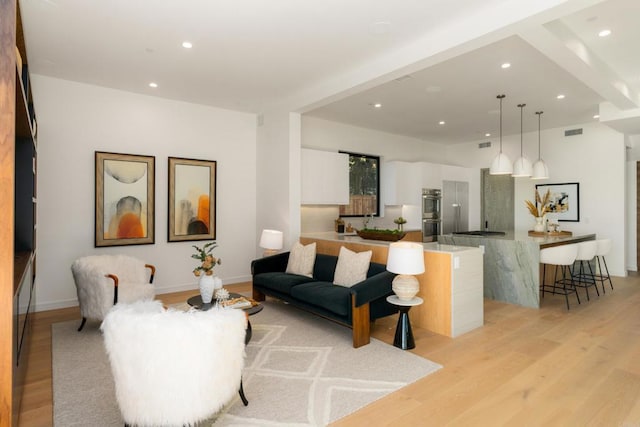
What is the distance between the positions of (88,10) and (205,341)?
10.4ft

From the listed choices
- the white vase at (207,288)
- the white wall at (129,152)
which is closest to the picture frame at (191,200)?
the white wall at (129,152)

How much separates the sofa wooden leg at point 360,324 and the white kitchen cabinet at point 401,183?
14.9 feet

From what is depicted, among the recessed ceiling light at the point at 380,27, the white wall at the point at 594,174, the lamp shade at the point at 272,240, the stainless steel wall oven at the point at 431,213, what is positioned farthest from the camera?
the stainless steel wall oven at the point at 431,213

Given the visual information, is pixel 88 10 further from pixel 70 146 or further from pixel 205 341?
pixel 205 341

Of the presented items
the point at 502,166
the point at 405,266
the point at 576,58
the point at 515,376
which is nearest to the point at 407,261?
the point at 405,266

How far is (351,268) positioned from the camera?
169 inches

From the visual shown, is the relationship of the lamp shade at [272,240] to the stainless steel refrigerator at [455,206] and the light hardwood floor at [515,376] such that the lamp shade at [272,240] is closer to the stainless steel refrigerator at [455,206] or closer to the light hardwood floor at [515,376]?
the light hardwood floor at [515,376]

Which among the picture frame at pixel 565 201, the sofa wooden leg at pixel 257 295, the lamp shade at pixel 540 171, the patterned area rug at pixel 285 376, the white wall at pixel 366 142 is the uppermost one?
the white wall at pixel 366 142

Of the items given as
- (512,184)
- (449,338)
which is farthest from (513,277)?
(512,184)

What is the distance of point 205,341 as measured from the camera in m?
2.02

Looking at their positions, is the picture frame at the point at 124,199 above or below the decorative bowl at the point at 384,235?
above

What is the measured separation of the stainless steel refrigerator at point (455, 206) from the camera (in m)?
8.56

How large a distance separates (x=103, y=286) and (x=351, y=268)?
269 centimetres

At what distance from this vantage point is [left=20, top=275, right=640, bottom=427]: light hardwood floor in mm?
2434
